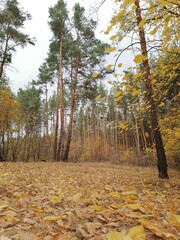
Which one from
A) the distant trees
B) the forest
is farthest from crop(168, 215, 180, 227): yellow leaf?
the distant trees

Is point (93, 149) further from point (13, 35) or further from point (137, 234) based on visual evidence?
point (137, 234)

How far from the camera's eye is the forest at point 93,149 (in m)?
1.87

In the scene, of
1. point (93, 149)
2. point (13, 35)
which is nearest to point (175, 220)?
point (13, 35)

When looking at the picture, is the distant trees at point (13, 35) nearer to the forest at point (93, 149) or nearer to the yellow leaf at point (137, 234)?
the forest at point (93, 149)

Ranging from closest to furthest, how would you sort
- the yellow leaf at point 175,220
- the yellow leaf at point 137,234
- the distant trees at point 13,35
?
the yellow leaf at point 137,234, the yellow leaf at point 175,220, the distant trees at point 13,35

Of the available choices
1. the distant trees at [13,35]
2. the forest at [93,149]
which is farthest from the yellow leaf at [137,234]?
the distant trees at [13,35]

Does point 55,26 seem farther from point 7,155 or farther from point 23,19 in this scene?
point 7,155

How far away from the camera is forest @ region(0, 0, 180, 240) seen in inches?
73.5

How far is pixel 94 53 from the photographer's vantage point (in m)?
15.3

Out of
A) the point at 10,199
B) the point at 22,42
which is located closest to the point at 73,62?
the point at 22,42

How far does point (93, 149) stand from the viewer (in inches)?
1188

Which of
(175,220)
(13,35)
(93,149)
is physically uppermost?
(13,35)

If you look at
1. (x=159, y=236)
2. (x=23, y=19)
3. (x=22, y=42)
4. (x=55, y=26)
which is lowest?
(x=159, y=236)

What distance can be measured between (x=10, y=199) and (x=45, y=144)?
13934 mm
